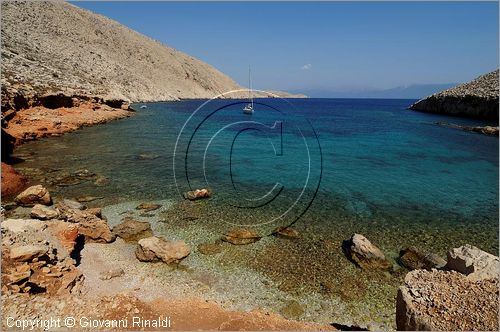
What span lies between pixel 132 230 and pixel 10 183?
10.7 metres

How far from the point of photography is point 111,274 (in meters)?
11.9

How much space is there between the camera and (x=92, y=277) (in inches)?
462

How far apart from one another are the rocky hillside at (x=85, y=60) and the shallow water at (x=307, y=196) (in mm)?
17972

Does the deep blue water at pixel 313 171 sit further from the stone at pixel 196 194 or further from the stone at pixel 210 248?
the stone at pixel 210 248

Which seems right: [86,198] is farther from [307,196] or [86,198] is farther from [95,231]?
[307,196]

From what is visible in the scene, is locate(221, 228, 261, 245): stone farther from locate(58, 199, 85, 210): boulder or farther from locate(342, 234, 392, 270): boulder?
locate(58, 199, 85, 210): boulder

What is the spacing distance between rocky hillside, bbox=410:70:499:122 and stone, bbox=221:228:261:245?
69903 mm

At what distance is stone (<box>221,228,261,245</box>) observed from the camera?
15.2 meters

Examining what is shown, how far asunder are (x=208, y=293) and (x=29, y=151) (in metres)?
29.5

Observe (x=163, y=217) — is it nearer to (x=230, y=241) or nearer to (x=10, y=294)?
(x=230, y=241)

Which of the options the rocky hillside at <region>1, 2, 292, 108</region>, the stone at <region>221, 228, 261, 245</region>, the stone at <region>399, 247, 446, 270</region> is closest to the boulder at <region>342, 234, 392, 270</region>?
the stone at <region>399, 247, 446, 270</region>

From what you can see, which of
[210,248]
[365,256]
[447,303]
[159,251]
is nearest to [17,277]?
[159,251]

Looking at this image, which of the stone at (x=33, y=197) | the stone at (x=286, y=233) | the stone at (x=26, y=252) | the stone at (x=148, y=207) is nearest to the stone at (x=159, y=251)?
the stone at (x=26, y=252)

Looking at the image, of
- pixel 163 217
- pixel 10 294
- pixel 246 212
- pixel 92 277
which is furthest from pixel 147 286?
pixel 246 212
